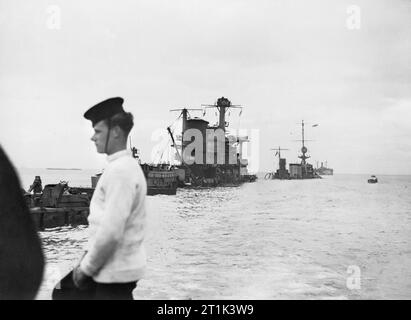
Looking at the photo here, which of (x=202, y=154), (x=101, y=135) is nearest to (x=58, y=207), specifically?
(x=101, y=135)

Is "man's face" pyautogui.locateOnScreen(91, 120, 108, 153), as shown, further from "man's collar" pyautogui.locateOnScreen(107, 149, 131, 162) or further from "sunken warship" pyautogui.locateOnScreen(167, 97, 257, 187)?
"sunken warship" pyautogui.locateOnScreen(167, 97, 257, 187)

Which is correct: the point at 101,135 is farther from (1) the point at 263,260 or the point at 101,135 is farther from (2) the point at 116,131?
(1) the point at 263,260

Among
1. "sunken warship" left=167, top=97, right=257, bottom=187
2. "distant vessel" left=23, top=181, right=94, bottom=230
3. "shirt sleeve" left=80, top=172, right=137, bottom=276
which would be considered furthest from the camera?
"sunken warship" left=167, top=97, right=257, bottom=187

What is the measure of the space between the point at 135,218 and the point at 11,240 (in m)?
0.78

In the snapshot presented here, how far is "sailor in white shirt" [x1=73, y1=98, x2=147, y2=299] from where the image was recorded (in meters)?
2.40

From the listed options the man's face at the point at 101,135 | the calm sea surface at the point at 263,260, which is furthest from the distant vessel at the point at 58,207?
the man's face at the point at 101,135

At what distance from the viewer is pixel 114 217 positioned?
237 centimetres

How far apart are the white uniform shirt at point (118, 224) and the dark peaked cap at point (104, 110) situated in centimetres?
27

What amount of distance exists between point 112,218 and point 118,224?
0.17 ft

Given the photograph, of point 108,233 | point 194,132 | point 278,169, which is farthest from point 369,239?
point 278,169

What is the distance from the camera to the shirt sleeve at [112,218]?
2.38m

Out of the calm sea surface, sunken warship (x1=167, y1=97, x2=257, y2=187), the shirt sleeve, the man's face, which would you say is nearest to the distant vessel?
the calm sea surface
